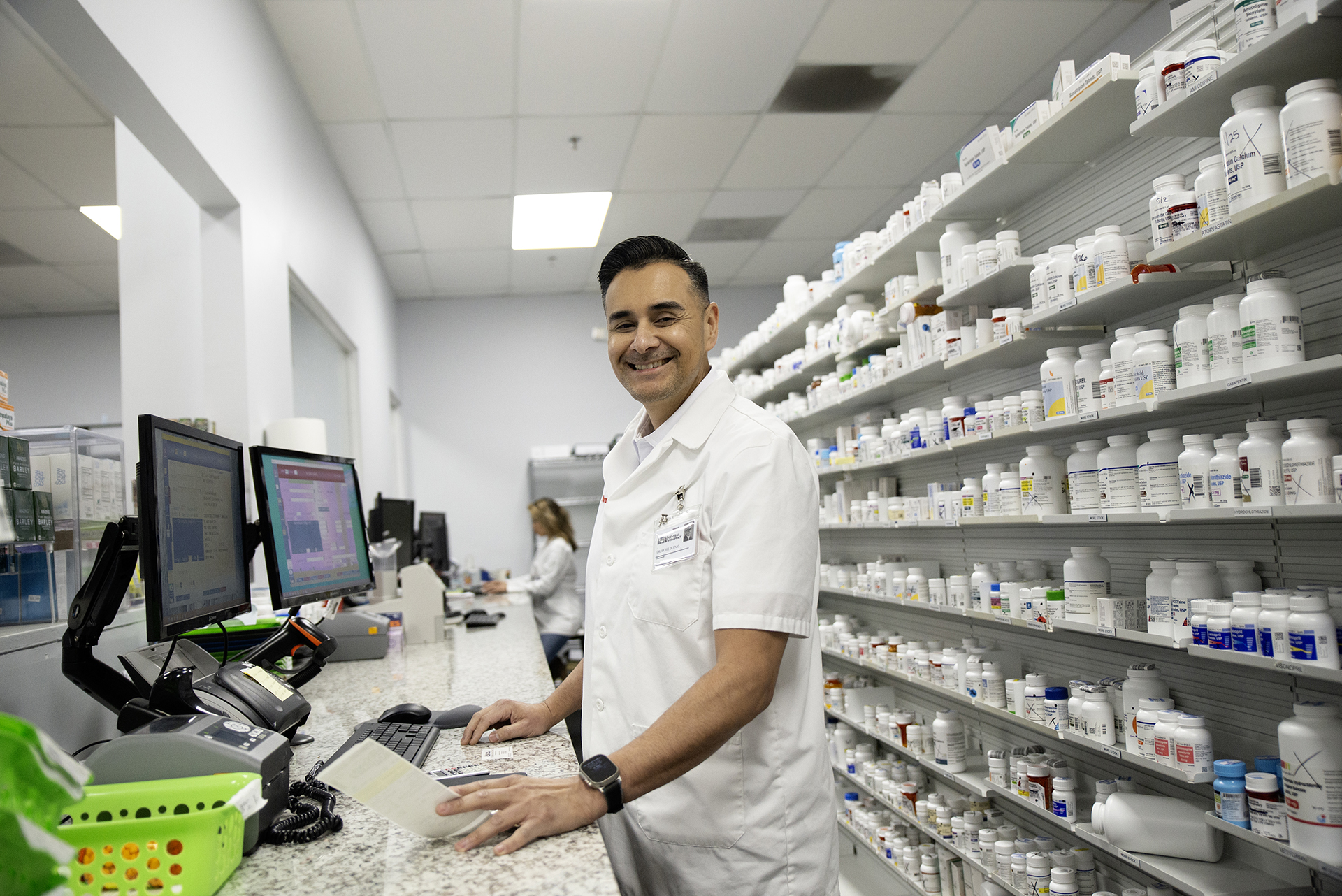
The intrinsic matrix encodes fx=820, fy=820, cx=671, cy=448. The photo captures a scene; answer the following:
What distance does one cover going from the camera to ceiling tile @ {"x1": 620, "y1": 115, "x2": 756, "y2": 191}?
4680 millimetres

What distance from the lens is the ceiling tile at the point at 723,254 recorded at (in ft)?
22.1

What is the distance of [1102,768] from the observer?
7.95ft

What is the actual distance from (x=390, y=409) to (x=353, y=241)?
7.40ft

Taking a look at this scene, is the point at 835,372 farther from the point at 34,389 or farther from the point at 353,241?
the point at 34,389

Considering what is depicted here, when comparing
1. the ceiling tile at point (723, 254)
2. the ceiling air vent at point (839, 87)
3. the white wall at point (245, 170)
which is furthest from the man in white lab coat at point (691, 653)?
the ceiling tile at point (723, 254)

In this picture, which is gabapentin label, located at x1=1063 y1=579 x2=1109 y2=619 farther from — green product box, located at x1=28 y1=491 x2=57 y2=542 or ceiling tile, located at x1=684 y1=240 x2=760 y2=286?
ceiling tile, located at x1=684 y1=240 x2=760 y2=286

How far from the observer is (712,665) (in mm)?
1221

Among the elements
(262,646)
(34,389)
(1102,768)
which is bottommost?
(1102,768)

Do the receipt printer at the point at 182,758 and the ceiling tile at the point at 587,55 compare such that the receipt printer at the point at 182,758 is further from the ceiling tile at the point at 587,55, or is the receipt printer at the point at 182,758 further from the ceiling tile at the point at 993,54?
the ceiling tile at the point at 993,54

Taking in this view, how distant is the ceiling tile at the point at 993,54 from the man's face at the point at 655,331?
127 inches

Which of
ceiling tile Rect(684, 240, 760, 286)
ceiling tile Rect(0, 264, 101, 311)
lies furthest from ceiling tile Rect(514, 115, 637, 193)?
ceiling tile Rect(0, 264, 101, 311)

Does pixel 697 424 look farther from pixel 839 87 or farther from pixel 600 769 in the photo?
pixel 839 87

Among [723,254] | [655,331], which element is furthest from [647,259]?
[723,254]

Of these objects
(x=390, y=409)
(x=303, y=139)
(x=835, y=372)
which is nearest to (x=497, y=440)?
(x=390, y=409)
